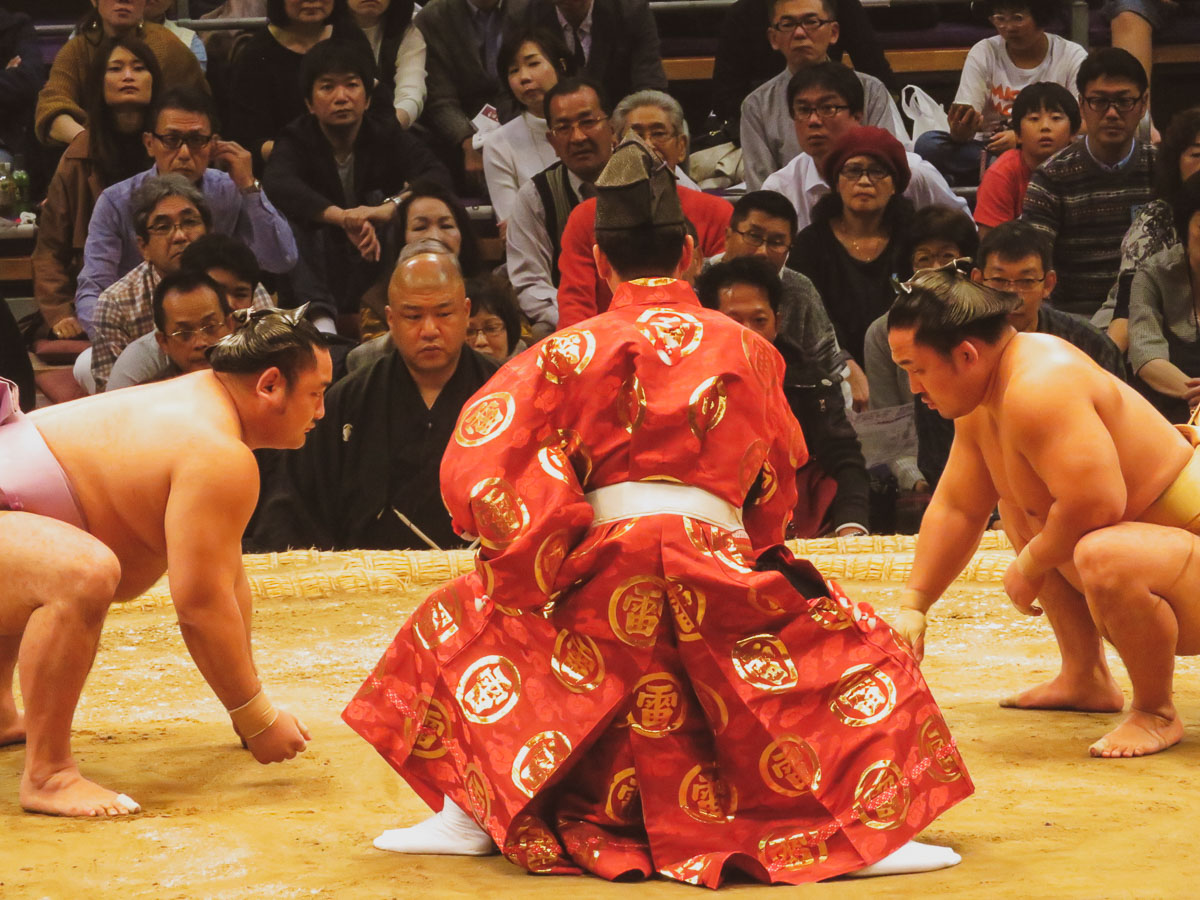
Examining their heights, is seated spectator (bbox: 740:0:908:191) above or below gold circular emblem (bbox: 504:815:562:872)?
above

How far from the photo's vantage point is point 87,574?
7.05 ft

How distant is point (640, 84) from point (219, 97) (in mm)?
1412

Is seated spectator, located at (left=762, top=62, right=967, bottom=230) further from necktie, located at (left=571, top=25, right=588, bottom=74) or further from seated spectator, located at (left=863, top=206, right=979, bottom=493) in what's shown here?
necktie, located at (left=571, top=25, right=588, bottom=74)

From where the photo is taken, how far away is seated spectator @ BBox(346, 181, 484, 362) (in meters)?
4.55

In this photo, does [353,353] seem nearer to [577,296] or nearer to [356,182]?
[577,296]

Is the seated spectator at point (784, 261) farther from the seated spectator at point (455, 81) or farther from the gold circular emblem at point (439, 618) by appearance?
the gold circular emblem at point (439, 618)

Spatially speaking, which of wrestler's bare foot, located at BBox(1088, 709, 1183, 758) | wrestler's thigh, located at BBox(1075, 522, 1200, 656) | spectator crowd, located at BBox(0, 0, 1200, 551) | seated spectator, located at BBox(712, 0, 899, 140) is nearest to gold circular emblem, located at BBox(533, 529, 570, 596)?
wrestler's thigh, located at BBox(1075, 522, 1200, 656)

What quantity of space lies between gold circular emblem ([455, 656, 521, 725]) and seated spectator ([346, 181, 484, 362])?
2644mm

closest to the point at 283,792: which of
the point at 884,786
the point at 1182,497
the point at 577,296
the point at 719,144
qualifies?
the point at 884,786

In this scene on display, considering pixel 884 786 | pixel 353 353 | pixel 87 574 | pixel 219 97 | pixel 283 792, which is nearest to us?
pixel 884 786

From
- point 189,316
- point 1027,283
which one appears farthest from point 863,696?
point 189,316

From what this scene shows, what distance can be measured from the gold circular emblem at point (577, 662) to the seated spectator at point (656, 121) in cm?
286

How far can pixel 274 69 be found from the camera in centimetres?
518

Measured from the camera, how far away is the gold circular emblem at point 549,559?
188 cm
